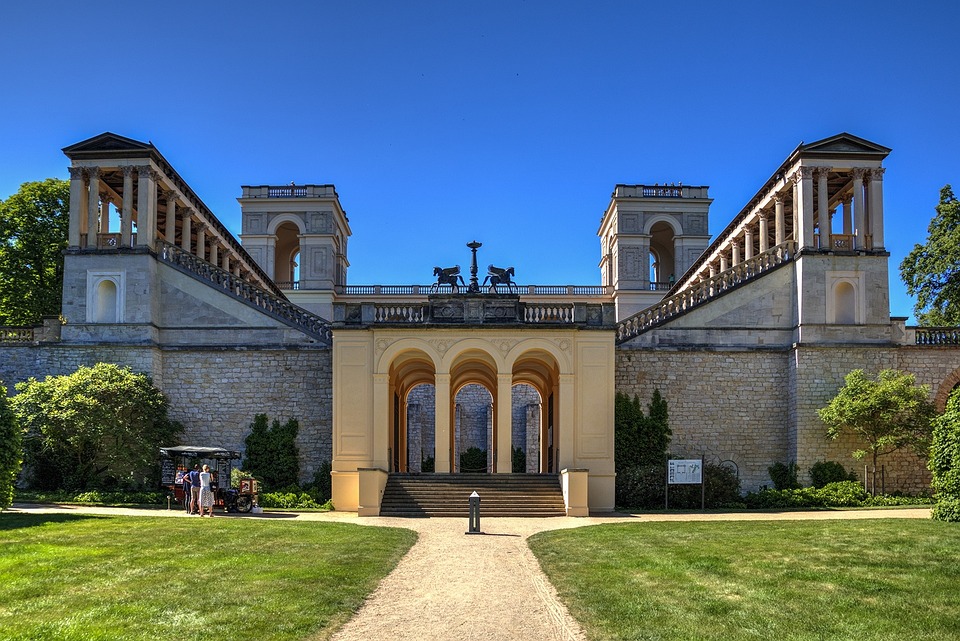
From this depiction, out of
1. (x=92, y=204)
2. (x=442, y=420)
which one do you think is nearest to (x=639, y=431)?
(x=442, y=420)

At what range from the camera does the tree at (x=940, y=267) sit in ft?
120

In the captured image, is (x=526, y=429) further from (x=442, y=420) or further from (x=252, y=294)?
(x=442, y=420)

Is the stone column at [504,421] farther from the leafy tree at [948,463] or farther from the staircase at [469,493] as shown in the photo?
the leafy tree at [948,463]

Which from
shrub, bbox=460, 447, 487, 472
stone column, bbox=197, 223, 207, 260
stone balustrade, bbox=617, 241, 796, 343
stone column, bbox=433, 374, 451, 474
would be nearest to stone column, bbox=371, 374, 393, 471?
stone column, bbox=433, 374, 451, 474

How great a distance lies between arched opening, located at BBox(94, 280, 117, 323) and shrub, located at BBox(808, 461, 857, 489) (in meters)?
25.9

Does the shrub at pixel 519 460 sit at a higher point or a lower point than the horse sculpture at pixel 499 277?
lower

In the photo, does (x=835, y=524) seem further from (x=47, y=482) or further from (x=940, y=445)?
(x=47, y=482)

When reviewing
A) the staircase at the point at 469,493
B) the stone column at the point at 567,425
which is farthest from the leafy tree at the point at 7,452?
the stone column at the point at 567,425

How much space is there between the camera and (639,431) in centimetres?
3173

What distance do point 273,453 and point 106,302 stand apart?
8636 mm

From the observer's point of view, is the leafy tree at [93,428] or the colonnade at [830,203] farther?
the colonnade at [830,203]

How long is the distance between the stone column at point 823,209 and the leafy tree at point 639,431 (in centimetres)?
847

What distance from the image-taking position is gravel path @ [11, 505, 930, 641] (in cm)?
1040

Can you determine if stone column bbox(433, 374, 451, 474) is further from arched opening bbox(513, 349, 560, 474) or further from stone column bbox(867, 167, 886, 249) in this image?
stone column bbox(867, 167, 886, 249)
